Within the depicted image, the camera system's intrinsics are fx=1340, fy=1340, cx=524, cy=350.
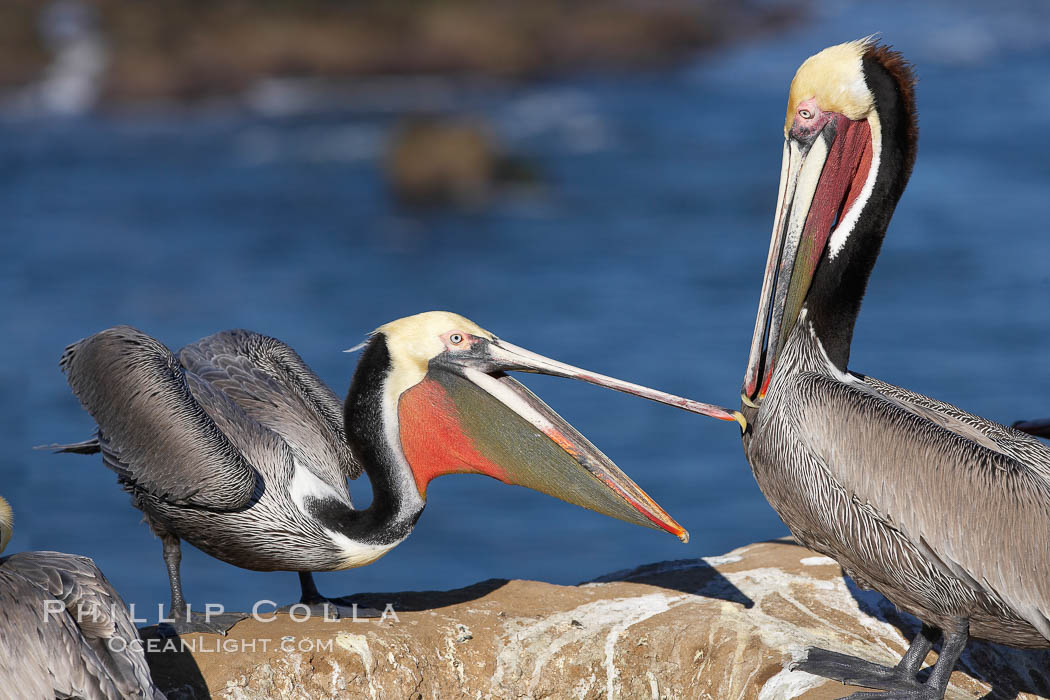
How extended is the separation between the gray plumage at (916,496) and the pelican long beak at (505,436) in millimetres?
626

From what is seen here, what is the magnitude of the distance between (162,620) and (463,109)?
28.8 meters

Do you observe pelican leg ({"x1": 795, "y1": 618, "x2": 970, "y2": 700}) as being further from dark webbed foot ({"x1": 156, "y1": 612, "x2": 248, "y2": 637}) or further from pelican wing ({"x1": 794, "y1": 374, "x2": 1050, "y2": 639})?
dark webbed foot ({"x1": 156, "y1": 612, "x2": 248, "y2": 637})

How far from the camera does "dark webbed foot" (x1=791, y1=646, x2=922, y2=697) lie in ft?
17.6

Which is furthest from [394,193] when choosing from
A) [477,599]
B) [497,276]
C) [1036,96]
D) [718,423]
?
[477,599]

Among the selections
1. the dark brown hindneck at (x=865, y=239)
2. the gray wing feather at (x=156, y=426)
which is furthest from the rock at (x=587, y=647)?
the dark brown hindneck at (x=865, y=239)

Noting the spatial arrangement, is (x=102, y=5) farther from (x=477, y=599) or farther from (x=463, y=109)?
(x=477, y=599)

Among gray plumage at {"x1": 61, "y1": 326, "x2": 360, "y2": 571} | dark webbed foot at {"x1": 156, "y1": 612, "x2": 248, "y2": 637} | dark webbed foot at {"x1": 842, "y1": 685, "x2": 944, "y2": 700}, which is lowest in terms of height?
dark webbed foot at {"x1": 156, "y1": 612, "x2": 248, "y2": 637}

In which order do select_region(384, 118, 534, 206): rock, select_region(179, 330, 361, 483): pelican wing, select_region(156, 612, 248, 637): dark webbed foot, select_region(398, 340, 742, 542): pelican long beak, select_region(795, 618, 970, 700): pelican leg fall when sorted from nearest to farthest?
select_region(795, 618, 970, 700): pelican leg
select_region(398, 340, 742, 542): pelican long beak
select_region(156, 612, 248, 637): dark webbed foot
select_region(179, 330, 361, 483): pelican wing
select_region(384, 118, 534, 206): rock

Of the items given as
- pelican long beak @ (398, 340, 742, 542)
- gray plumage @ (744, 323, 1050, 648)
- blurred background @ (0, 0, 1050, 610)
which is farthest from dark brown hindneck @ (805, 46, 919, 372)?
blurred background @ (0, 0, 1050, 610)

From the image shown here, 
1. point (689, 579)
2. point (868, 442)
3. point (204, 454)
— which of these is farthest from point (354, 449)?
point (868, 442)

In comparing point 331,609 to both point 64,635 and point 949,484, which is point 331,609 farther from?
point 949,484

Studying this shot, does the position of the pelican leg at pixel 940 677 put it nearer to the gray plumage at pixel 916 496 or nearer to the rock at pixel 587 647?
the gray plumage at pixel 916 496

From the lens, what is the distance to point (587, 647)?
580 centimetres

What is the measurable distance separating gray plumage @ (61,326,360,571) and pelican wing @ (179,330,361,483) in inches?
0.4
